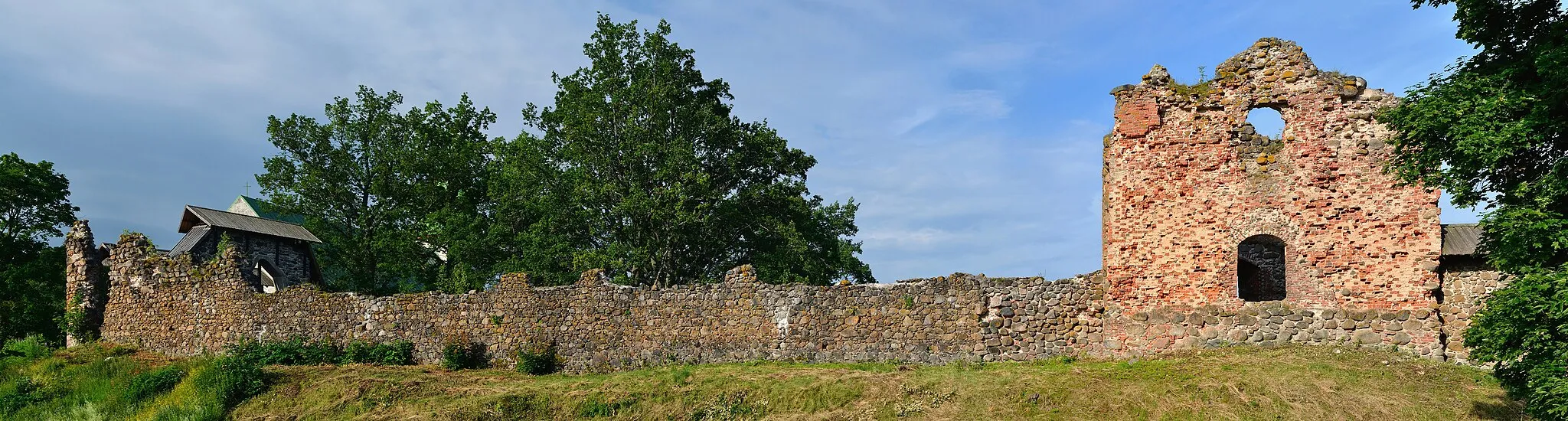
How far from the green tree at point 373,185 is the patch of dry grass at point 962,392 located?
12357mm

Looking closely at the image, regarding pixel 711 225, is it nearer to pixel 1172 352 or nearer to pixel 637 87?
pixel 637 87

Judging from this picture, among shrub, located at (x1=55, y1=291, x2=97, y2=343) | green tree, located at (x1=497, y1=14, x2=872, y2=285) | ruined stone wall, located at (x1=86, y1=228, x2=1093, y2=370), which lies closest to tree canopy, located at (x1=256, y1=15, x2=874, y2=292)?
green tree, located at (x1=497, y1=14, x2=872, y2=285)

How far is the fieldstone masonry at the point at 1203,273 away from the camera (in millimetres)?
14664

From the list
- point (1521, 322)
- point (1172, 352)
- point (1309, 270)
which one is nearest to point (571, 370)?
point (1172, 352)

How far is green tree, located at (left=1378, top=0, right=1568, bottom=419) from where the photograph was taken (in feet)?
32.4

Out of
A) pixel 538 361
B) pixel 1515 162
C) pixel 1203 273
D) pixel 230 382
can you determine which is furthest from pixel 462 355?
pixel 1515 162

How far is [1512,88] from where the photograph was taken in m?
10.6

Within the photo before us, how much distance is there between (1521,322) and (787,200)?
1776 cm

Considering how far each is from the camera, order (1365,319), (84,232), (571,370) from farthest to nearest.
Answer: (84,232), (571,370), (1365,319)

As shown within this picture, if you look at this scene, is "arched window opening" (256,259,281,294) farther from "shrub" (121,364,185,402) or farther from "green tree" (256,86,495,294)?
"shrub" (121,364,185,402)

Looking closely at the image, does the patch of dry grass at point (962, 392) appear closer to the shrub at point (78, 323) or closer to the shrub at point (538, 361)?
the shrub at point (538, 361)

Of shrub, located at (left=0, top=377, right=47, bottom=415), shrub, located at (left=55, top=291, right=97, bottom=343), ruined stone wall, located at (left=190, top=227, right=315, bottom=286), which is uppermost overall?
ruined stone wall, located at (left=190, top=227, right=315, bottom=286)

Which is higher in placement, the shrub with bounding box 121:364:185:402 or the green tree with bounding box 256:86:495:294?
the green tree with bounding box 256:86:495:294

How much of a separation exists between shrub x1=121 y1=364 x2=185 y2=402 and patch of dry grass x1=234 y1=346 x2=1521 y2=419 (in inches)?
87.3
